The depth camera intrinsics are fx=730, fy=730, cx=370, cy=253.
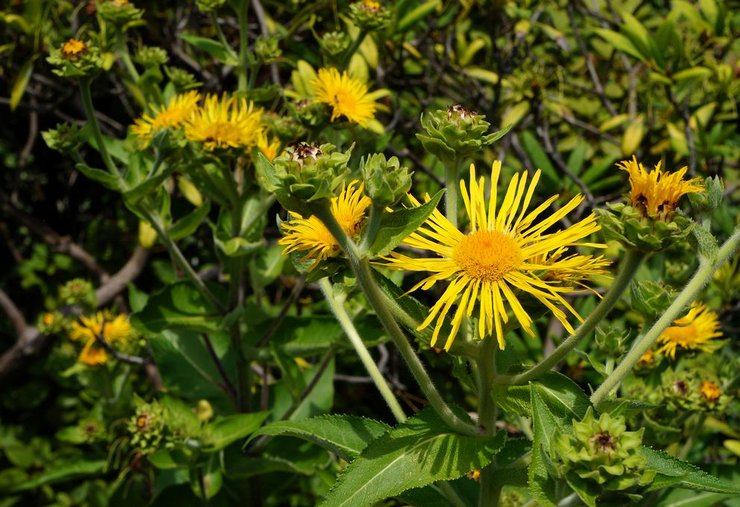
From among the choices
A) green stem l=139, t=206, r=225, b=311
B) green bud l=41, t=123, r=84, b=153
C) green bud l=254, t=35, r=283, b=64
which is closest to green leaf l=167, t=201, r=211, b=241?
green stem l=139, t=206, r=225, b=311

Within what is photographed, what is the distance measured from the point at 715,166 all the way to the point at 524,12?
823 millimetres

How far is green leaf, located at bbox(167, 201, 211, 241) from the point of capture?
5.41 feet

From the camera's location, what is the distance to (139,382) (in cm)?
263

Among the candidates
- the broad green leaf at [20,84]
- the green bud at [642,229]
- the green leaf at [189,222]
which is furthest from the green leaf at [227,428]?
the broad green leaf at [20,84]

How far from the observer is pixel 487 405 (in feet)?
3.35

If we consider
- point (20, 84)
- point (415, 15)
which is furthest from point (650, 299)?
point (20, 84)

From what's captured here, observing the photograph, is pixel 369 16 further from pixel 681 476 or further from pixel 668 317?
pixel 681 476

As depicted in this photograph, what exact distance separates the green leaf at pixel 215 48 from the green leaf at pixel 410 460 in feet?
3.74

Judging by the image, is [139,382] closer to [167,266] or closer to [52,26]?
[167,266]

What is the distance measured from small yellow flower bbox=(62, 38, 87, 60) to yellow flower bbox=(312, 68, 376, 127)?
52 cm

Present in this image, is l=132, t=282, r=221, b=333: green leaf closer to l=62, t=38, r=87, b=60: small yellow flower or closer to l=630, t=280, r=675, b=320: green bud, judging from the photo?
l=62, t=38, r=87, b=60: small yellow flower

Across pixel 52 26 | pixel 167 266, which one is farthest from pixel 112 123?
pixel 167 266

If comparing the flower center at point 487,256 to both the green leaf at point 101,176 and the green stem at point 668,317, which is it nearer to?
the green stem at point 668,317

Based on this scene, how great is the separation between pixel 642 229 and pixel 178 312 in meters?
1.14
